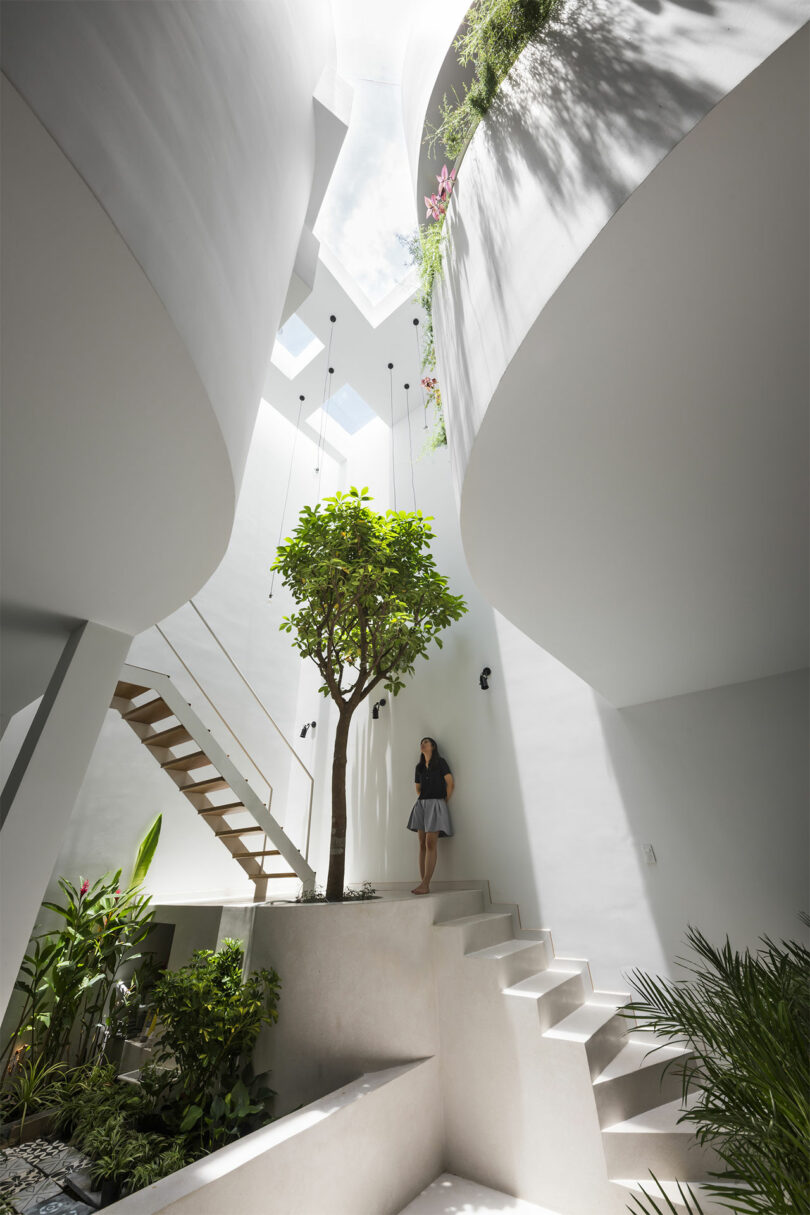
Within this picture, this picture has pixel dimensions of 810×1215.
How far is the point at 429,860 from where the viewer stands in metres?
Answer: 4.62

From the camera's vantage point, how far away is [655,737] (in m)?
4.05

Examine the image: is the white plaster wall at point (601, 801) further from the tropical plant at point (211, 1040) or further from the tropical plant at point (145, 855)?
the tropical plant at point (211, 1040)

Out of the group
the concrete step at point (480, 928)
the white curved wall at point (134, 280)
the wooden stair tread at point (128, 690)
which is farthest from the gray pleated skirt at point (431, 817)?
the white curved wall at point (134, 280)

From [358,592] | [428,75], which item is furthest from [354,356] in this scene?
[358,592]

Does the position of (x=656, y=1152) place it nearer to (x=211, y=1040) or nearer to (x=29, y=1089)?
(x=211, y=1040)

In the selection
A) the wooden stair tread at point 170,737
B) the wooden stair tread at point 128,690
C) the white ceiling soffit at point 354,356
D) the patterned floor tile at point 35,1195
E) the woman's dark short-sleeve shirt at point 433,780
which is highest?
the white ceiling soffit at point 354,356

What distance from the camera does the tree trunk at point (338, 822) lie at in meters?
3.81

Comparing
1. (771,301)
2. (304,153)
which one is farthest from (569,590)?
(304,153)

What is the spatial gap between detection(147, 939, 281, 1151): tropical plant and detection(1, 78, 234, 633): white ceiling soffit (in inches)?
91.0

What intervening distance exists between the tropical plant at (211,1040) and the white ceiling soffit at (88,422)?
2.31 meters

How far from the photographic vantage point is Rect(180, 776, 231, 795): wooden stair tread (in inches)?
166

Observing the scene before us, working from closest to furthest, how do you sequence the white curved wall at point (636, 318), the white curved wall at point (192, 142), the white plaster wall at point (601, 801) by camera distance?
the white curved wall at point (192, 142)
the white curved wall at point (636, 318)
the white plaster wall at point (601, 801)

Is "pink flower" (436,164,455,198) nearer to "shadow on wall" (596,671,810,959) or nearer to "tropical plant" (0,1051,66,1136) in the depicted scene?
"shadow on wall" (596,671,810,959)

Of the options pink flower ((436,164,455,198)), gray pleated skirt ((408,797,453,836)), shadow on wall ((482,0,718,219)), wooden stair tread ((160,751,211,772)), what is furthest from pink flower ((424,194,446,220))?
gray pleated skirt ((408,797,453,836))
